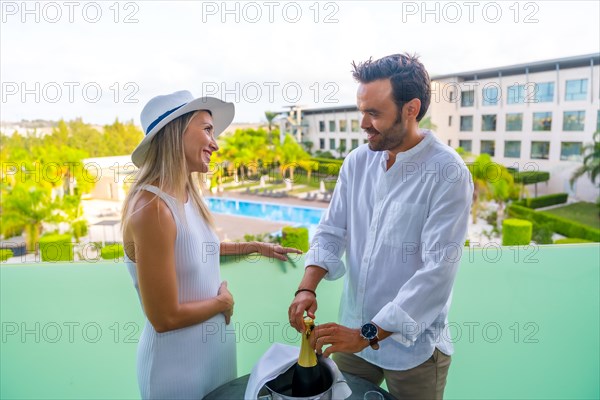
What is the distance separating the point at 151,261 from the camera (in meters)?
1.09

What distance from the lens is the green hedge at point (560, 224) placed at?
17656mm

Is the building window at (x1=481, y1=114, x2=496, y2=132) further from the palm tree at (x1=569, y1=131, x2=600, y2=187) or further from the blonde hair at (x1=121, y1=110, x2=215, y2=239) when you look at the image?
the blonde hair at (x1=121, y1=110, x2=215, y2=239)

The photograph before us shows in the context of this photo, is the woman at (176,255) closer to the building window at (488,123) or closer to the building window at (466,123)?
the building window at (488,123)

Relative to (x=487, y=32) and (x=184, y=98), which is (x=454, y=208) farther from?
(x=487, y=32)

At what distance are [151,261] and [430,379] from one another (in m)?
0.90

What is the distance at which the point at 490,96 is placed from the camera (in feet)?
95.6

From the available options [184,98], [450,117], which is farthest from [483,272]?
[450,117]

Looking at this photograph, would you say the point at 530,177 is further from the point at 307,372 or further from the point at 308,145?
the point at 307,372

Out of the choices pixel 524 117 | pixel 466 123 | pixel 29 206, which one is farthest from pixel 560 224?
pixel 29 206

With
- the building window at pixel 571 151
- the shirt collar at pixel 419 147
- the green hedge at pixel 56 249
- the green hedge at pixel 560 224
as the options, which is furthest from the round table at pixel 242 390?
the building window at pixel 571 151

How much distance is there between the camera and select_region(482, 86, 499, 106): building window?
2698cm

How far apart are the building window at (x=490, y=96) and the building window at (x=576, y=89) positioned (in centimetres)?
371

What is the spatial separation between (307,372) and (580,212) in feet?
89.0

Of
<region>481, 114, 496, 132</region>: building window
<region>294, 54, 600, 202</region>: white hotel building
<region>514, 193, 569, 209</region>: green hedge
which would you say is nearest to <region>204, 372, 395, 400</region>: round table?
<region>294, 54, 600, 202</region>: white hotel building
